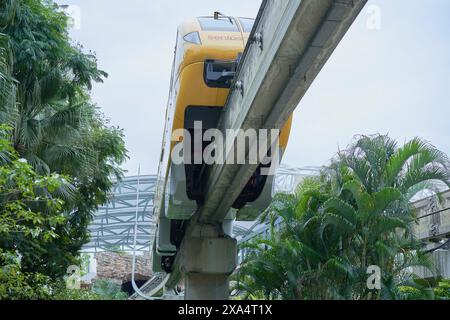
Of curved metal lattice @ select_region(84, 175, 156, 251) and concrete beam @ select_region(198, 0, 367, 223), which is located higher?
curved metal lattice @ select_region(84, 175, 156, 251)

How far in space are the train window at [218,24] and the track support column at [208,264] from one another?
19.0 feet

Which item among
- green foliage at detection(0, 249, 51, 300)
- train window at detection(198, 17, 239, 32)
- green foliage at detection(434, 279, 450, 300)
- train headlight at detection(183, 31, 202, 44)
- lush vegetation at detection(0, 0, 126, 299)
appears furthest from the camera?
lush vegetation at detection(0, 0, 126, 299)

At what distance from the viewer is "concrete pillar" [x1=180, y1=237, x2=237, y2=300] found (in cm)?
1614

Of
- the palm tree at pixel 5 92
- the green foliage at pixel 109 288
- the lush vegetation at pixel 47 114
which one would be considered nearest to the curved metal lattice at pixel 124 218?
the green foliage at pixel 109 288

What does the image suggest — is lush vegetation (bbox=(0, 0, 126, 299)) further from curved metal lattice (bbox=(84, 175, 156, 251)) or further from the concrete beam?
curved metal lattice (bbox=(84, 175, 156, 251))

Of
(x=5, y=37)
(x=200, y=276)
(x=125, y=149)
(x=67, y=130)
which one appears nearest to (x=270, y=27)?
(x=5, y=37)

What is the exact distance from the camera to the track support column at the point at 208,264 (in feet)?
53.0

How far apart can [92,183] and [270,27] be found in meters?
14.9

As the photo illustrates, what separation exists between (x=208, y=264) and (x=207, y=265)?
0.11 ft

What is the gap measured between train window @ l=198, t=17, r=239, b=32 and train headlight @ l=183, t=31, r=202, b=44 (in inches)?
9.6

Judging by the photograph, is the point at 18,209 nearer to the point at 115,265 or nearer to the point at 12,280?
the point at 12,280

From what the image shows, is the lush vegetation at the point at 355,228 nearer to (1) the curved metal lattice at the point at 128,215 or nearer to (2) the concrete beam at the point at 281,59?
(2) the concrete beam at the point at 281,59

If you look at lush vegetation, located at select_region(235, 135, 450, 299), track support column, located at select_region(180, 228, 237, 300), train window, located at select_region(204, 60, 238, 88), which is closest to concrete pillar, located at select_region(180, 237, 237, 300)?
track support column, located at select_region(180, 228, 237, 300)

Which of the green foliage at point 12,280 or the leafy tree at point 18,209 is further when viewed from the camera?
the green foliage at point 12,280
